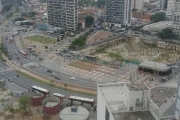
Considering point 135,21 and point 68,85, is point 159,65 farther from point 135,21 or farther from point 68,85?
point 135,21

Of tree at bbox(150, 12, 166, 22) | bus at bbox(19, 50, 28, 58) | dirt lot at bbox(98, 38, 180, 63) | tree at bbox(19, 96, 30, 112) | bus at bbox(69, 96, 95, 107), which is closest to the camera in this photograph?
tree at bbox(19, 96, 30, 112)

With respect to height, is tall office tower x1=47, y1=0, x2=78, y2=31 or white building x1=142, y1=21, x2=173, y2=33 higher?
tall office tower x1=47, y1=0, x2=78, y2=31

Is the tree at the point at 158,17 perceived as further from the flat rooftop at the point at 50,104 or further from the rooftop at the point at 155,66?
the flat rooftop at the point at 50,104

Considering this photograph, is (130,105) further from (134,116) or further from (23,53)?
(23,53)

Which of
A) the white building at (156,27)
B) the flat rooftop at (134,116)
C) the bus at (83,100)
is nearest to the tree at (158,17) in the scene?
the white building at (156,27)

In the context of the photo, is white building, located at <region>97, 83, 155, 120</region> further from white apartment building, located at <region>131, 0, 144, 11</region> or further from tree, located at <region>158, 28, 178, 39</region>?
white apartment building, located at <region>131, 0, 144, 11</region>

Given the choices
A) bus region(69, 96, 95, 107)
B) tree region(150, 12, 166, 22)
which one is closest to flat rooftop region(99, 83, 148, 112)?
bus region(69, 96, 95, 107)

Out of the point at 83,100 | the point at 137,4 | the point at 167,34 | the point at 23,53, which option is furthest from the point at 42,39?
the point at 137,4
